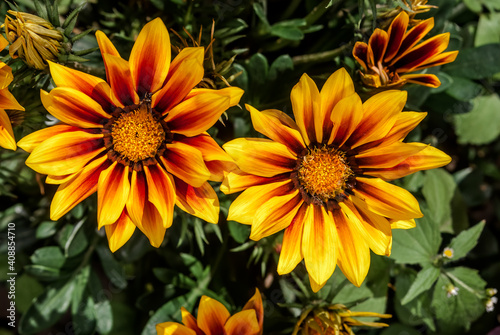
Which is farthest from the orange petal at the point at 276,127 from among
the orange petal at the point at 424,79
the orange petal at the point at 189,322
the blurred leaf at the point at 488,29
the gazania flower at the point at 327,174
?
the blurred leaf at the point at 488,29

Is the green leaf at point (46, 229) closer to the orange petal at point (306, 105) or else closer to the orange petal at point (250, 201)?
the orange petal at point (250, 201)

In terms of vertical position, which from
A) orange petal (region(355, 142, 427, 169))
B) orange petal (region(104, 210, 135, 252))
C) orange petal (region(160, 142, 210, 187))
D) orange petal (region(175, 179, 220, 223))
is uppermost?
orange petal (region(355, 142, 427, 169))

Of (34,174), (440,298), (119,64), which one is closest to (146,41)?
(119,64)

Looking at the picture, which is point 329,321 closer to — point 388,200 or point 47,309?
point 388,200

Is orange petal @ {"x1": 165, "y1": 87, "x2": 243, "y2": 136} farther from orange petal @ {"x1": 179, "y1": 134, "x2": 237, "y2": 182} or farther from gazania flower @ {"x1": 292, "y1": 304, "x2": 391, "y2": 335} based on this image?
gazania flower @ {"x1": 292, "y1": 304, "x2": 391, "y2": 335}

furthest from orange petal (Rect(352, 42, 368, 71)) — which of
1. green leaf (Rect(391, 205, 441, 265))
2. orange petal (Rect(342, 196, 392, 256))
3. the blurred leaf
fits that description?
the blurred leaf

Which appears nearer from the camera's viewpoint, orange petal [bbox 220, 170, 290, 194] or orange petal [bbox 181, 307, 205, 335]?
orange petal [bbox 220, 170, 290, 194]
